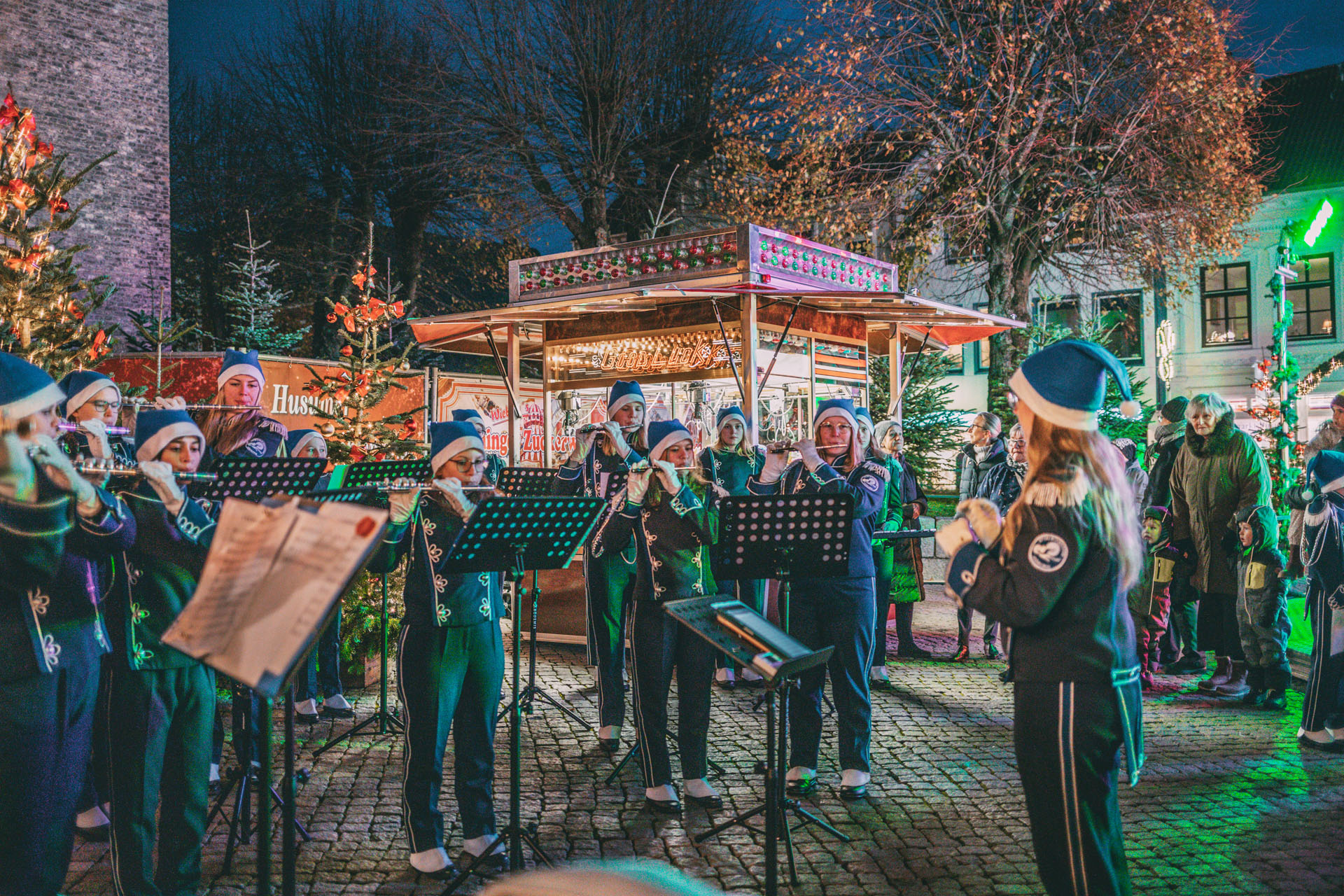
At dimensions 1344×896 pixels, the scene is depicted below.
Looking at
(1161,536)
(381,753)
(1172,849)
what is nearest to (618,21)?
(1161,536)

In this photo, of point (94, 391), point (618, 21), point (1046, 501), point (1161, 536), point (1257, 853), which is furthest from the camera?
point (618, 21)

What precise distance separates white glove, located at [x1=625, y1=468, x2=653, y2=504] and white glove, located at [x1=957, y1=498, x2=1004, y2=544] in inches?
90.6

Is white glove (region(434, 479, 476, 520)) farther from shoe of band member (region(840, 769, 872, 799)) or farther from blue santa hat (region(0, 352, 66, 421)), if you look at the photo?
shoe of band member (region(840, 769, 872, 799))

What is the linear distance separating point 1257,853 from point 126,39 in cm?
2159

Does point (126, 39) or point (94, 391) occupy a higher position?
point (126, 39)

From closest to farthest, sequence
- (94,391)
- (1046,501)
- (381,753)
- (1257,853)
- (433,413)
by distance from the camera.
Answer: (1046,501) → (1257,853) → (94,391) → (381,753) → (433,413)

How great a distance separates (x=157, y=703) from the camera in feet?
11.7

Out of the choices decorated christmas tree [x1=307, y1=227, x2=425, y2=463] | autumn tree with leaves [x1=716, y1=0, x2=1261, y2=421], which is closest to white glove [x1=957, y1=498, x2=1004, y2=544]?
decorated christmas tree [x1=307, y1=227, x2=425, y2=463]

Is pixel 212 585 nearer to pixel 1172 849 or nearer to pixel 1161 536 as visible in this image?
pixel 1172 849

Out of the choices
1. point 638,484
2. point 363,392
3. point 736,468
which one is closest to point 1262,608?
point 736,468

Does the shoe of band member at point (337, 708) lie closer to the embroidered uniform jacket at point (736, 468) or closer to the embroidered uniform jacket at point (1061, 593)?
the embroidered uniform jacket at point (736, 468)

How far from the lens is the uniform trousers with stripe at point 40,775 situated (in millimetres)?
3107

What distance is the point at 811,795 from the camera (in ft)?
17.3

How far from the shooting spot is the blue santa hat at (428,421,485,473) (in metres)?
4.46
